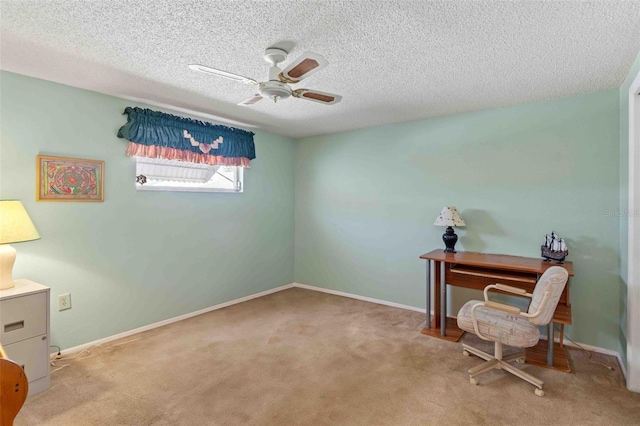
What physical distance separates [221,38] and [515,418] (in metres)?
2.88

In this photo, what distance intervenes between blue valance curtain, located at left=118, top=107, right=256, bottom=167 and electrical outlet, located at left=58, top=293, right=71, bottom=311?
135 centimetres

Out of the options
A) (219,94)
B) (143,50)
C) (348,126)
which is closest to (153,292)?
(219,94)

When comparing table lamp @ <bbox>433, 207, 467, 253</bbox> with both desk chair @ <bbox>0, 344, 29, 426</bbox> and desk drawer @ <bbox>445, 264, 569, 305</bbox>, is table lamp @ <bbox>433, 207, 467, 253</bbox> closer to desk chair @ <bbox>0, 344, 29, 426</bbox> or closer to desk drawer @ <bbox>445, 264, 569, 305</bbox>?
desk drawer @ <bbox>445, 264, 569, 305</bbox>

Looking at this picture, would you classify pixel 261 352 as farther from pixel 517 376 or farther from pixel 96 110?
pixel 96 110

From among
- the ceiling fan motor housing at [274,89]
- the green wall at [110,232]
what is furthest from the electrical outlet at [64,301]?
the ceiling fan motor housing at [274,89]

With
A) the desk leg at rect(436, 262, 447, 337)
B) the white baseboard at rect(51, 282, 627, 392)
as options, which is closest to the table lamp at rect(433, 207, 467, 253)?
the desk leg at rect(436, 262, 447, 337)

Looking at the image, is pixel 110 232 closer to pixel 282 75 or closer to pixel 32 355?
pixel 32 355

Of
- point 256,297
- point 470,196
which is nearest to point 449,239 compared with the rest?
point 470,196

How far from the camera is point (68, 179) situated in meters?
2.74

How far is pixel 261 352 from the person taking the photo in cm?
278

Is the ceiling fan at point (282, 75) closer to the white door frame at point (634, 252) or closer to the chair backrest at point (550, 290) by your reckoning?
the chair backrest at point (550, 290)

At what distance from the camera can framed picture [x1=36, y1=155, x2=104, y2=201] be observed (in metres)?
2.61

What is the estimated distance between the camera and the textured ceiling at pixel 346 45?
1.67 m

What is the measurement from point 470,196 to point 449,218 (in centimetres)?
41
